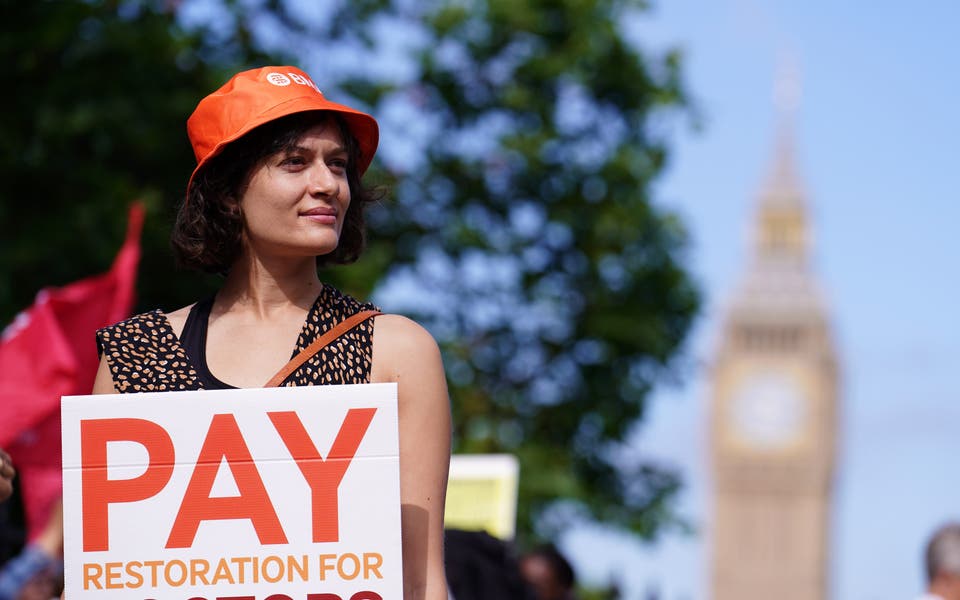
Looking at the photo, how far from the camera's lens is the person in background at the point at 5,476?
2801 millimetres

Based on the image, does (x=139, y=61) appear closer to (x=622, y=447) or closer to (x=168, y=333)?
(x=622, y=447)

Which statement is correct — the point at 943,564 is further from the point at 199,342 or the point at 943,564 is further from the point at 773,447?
the point at 773,447

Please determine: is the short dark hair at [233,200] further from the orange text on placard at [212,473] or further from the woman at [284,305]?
the orange text on placard at [212,473]

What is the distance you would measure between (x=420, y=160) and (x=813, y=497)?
12469 centimetres

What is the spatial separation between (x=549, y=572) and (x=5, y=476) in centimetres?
598

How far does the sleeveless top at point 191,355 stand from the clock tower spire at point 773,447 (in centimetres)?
13890

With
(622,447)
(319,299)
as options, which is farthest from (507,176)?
(319,299)

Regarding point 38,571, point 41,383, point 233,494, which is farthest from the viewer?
point 41,383

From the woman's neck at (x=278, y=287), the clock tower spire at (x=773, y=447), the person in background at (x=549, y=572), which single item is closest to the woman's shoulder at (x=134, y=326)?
the woman's neck at (x=278, y=287)

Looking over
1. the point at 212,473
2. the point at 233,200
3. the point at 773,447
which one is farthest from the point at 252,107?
the point at 773,447

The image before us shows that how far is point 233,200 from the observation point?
9.52 feet

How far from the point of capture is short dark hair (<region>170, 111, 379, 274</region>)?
2.82m

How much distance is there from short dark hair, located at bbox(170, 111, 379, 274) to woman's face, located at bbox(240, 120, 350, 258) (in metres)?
0.02

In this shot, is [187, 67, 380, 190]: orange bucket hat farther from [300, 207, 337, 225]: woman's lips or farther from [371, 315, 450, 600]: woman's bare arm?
[371, 315, 450, 600]: woman's bare arm
